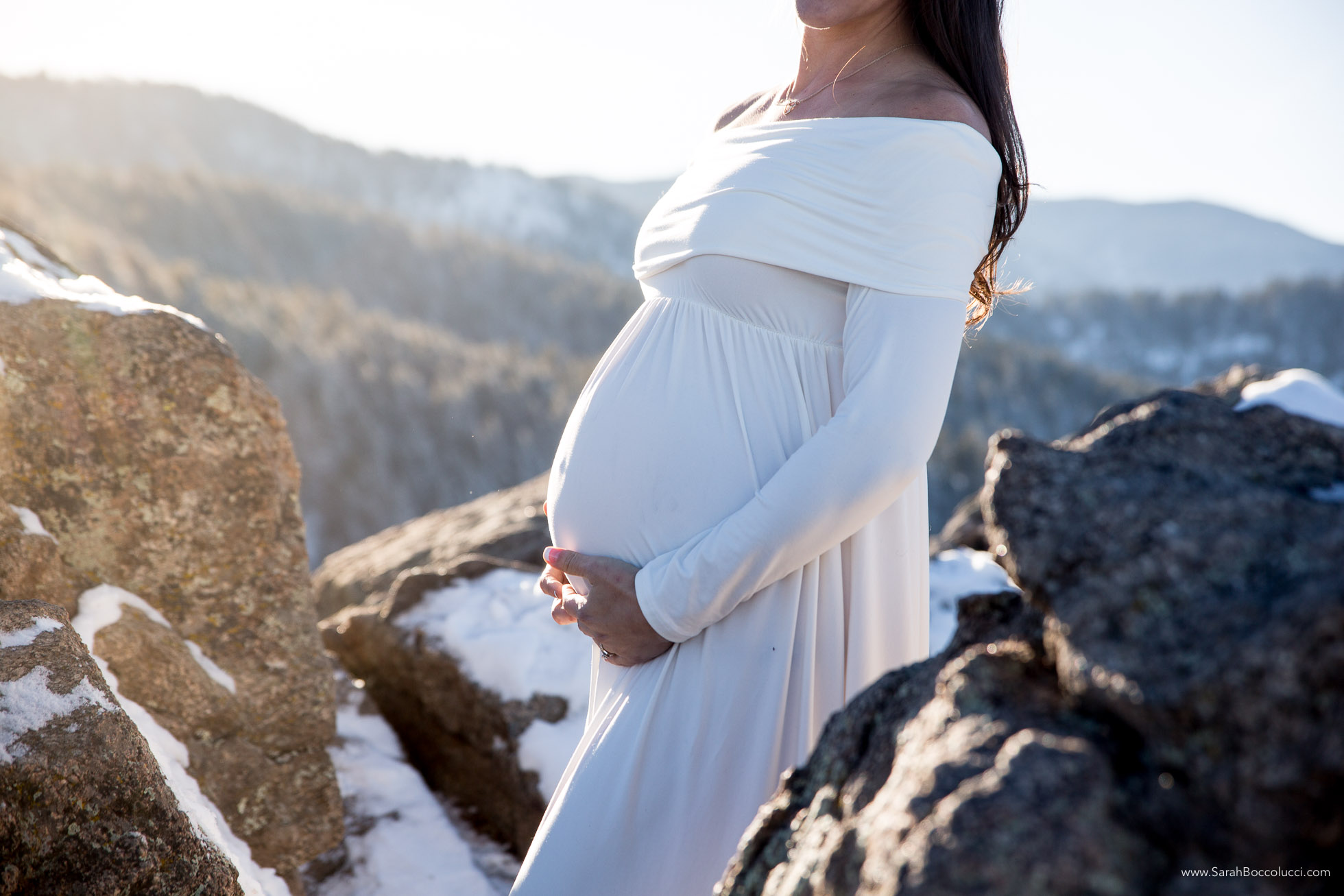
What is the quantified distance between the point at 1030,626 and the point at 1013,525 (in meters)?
0.10

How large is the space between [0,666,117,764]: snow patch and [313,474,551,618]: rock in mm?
1915

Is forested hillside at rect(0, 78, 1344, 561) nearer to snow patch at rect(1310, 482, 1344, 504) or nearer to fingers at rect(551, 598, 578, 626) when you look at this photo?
fingers at rect(551, 598, 578, 626)

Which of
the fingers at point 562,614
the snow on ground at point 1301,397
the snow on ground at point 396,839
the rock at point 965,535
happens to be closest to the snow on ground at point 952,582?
the rock at point 965,535

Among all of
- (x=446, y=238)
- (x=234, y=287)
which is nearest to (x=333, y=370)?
(x=234, y=287)

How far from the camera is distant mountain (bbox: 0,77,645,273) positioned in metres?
44.0

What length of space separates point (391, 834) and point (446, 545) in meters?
1.58

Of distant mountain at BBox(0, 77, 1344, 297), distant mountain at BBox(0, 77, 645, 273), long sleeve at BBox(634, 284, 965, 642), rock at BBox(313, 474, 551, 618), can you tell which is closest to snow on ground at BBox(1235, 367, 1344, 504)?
long sleeve at BBox(634, 284, 965, 642)

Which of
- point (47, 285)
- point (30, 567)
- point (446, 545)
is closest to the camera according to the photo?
point (30, 567)

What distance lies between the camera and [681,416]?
4.35ft

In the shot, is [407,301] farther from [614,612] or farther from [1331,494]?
[1331,494]

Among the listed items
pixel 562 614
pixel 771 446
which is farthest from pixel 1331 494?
pixel 562 614

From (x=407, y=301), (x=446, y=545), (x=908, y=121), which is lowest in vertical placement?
(x=407, y=301)

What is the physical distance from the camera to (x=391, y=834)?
218 cm

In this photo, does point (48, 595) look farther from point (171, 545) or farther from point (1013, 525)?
point (1013, 525)
